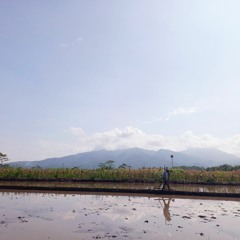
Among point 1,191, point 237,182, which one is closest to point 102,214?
point 1,191

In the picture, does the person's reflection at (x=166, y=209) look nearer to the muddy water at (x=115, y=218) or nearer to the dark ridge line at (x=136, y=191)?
the muddy water at (x=115, y=218)

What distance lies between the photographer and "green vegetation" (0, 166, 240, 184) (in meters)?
30.2

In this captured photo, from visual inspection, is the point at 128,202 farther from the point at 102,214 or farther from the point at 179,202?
the point at 102,214

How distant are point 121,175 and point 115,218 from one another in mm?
17481

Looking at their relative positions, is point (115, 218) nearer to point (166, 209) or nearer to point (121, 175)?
point (166, 209)

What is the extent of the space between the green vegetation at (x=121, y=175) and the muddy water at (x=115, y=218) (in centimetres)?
1056

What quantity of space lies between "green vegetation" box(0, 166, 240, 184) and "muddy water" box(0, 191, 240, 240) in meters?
10.6

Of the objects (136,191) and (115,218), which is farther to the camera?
(136,191)

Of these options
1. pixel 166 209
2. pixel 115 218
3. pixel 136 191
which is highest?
pixel 136 191

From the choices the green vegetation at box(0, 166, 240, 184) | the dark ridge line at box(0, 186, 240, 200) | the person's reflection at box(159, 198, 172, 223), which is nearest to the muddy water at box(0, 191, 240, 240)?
the person's reflection at box(159, 198, 172, 223)

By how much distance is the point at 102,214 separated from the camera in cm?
1438

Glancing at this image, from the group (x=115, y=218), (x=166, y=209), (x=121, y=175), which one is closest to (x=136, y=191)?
(x=166, y=209)

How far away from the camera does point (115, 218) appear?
13562 mm

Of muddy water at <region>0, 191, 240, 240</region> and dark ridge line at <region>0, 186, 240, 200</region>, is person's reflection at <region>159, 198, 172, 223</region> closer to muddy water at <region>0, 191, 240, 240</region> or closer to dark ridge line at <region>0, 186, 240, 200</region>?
muddy water at <region>0, 191, 240, 240</region>
